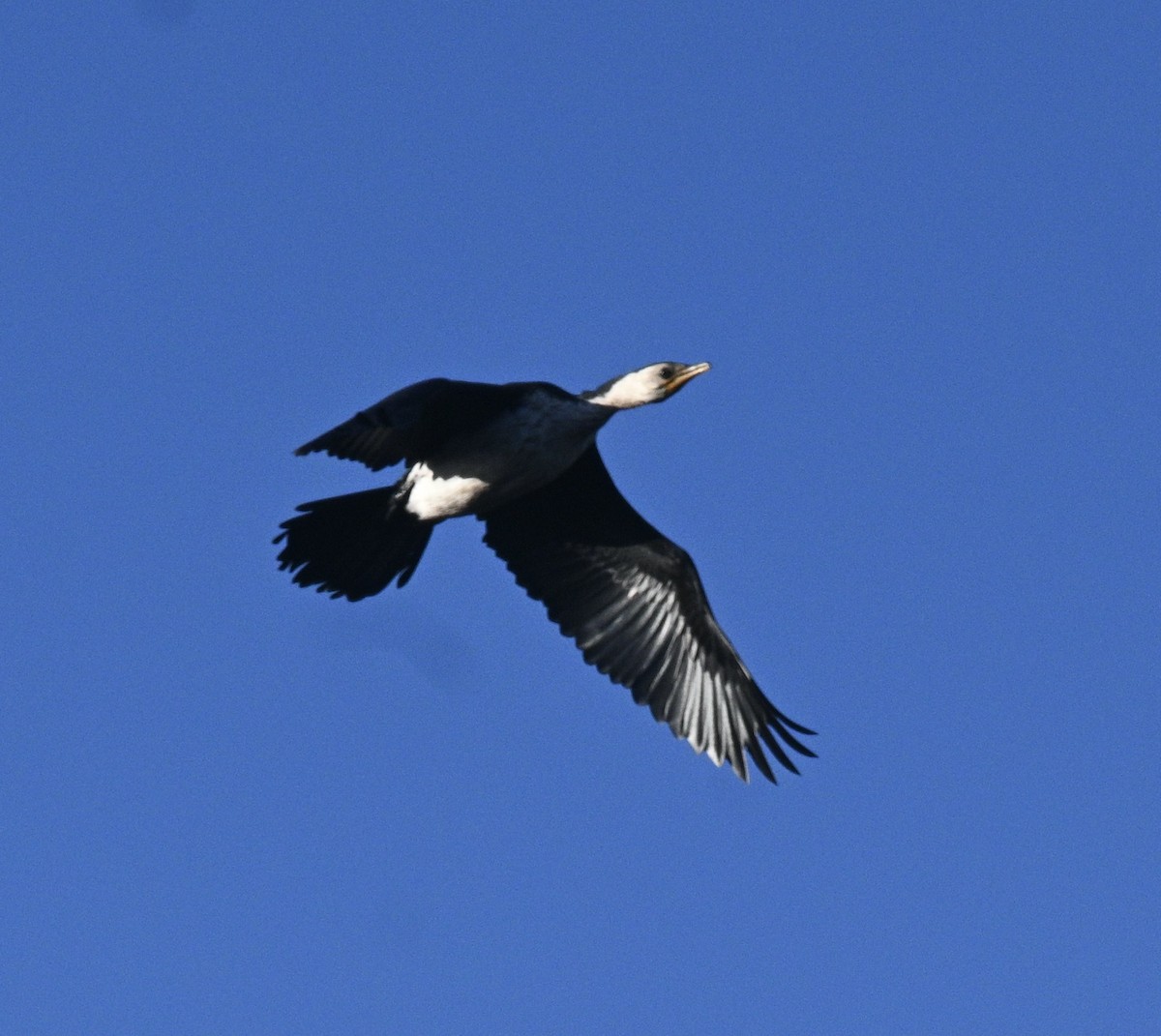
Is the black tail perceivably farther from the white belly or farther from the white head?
the white head

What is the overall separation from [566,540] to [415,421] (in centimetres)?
322

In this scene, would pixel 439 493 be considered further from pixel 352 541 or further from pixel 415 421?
pixel 415 421

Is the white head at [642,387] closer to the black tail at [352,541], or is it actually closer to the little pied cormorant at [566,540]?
the little pied cormorant at [566,540]

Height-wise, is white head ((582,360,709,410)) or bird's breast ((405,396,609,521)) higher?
white head ((582,360,709,410))

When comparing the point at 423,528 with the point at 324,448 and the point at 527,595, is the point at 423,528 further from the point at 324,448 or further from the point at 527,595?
the point at 324,448

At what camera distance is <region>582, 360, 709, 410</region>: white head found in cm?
1215

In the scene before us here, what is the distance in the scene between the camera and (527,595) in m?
13.5

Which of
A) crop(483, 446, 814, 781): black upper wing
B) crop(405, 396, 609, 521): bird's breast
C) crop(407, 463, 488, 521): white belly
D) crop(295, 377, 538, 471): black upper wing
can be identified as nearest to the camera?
crop(295, 377, 538, 471): black upper wing

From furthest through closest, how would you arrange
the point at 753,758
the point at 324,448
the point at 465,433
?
the point at 753,758 → the point at 465,433 → the point at 324,448

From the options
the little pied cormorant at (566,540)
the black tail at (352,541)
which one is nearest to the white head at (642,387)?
the little pied cormorant at (566,540)

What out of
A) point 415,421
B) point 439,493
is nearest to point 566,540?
point 439,493

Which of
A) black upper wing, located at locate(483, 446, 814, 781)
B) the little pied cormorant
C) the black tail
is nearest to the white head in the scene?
the little pied cormorant

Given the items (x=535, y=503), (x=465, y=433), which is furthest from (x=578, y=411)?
(x=535, y=503)

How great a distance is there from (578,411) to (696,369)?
860 mm
